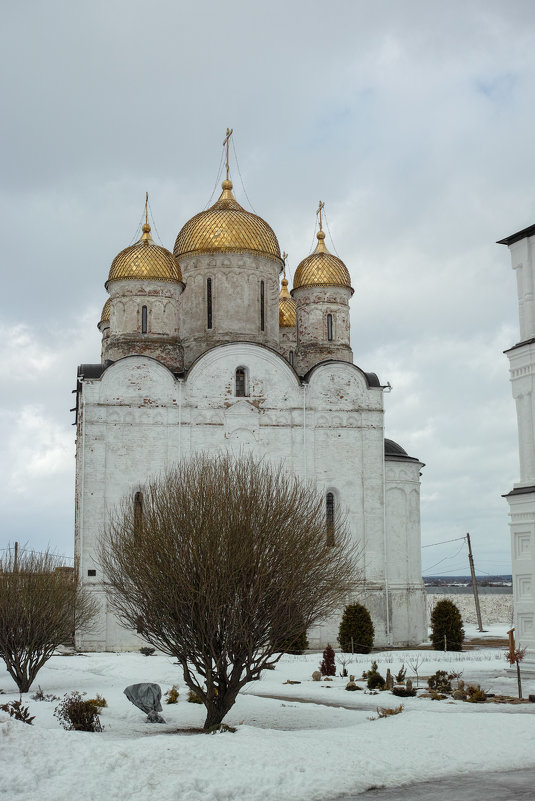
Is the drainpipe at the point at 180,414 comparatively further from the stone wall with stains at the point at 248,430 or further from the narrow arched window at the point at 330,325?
the narrow arched window at the point at 330,325

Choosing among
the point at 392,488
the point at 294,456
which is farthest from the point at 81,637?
the point at 392,488

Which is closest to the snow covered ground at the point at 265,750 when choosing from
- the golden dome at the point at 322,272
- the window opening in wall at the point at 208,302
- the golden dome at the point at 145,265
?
the window opening in wall at the point at 208,302

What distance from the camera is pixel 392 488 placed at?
3169 centimetres

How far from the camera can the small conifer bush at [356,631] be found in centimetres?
2700

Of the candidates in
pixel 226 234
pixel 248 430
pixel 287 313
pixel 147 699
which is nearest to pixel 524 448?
pixel 147 699

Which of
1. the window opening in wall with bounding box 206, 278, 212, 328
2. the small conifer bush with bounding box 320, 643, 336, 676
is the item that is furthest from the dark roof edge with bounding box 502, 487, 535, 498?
the window opening in wall with bounding box 206, 278, 212, 328

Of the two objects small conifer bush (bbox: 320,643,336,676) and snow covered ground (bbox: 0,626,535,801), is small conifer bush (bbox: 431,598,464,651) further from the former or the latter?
snow covered ground (bbox: 0,626,535,801)

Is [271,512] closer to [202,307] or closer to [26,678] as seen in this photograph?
[26,678]

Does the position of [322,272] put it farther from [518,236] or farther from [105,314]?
[518,236]

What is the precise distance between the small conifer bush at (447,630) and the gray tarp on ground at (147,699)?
14.2m

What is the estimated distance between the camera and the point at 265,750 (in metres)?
11.9

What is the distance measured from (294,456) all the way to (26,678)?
40.9 feet

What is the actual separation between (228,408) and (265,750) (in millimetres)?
18470

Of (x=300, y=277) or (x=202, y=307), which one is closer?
(x=202, y=307)
